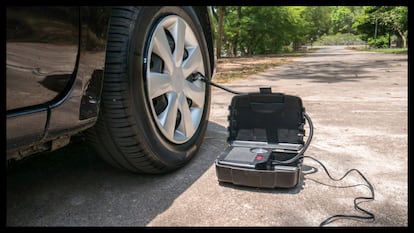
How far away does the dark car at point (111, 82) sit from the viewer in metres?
0.95

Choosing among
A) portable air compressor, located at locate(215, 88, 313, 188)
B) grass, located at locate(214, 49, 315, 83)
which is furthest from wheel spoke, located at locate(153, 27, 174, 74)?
grass, located at locate(214, 49, 315, 83)

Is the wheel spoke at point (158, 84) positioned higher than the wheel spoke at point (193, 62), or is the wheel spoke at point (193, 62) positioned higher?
the wheel spoke at point (193, 62)

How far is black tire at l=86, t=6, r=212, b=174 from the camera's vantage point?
132cm

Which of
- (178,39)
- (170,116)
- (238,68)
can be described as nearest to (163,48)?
(178,39)

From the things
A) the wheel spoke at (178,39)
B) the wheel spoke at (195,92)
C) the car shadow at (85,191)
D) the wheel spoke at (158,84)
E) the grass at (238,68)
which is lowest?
the grass at (238,68)

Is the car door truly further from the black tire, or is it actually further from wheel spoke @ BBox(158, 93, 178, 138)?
wheel spoke @ BBox(158, 93, 178, 138)

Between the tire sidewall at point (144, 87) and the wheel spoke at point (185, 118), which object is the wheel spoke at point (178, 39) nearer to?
the tire sidewall at point (144, 87)

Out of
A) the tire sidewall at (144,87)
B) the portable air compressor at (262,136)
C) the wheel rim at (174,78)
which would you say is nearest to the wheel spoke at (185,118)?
the wheel rim at (174,78)

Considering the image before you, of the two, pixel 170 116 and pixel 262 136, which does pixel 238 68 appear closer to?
pixel 262 136

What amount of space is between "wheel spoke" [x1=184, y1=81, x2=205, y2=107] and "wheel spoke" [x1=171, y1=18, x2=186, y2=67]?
15 centimetres

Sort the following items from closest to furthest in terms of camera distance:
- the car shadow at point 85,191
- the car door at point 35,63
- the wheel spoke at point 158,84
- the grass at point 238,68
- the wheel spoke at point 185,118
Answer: the car door at point 35,63 → the car shadow at point 85,191 → the wheel spoke at point 158,84 → the wheel spoke at point 185,118 → the grass at point 238,68

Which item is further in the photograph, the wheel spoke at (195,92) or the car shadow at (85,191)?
the wheel spoke at (195,92)
